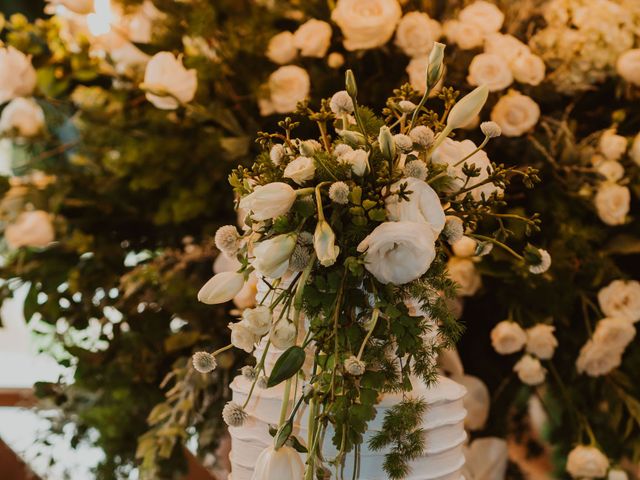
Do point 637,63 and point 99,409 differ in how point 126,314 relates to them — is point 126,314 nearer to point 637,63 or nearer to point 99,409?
point 99,409

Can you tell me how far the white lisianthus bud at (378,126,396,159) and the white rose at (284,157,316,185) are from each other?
2.4 inches

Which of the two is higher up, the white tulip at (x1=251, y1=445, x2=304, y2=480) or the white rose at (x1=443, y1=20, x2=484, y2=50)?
the white tulip at (x1=251, y1=445, x2=304, y2=480)

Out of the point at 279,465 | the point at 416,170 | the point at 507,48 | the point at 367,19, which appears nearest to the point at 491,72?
the point at 507,48

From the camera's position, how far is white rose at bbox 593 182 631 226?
42.9 inches

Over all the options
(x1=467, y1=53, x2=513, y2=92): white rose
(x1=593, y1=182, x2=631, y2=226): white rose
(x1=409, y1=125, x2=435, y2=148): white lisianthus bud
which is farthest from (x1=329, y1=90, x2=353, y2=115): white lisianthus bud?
(x1=593, y1=182, x2=631, y2=226): white rose

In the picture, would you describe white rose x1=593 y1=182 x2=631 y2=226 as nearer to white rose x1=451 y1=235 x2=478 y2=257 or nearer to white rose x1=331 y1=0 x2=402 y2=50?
white rose x1=451 y1=235 x2=478 y2=257

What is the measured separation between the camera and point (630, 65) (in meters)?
1.15

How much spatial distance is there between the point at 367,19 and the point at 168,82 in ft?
1.03

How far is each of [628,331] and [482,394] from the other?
240 mm

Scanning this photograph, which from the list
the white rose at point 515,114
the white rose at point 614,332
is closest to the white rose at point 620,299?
the white rose at point 614,332

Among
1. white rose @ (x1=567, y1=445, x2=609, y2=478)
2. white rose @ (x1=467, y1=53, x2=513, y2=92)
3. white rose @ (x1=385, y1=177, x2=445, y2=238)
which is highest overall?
white rose @ (x1=385, y1=177, x2=445, y2=238)

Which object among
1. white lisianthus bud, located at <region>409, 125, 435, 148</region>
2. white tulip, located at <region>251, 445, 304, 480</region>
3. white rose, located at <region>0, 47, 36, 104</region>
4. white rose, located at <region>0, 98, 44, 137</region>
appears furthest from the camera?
white rose, located at <region>0, 98, 44, 137</region>

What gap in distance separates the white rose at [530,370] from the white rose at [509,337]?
0.03 meters

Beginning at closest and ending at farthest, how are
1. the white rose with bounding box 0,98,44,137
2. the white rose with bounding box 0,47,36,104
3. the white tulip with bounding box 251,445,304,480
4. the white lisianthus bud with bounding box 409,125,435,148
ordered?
1. the white tulip with bounding box 251,445,304,480
2. the white lisianthus bud with bounding box 409,125,435,148
3. the white rose with bounding box 0,47,36,104
4. the white rose with bounding box 0,98,44,137
